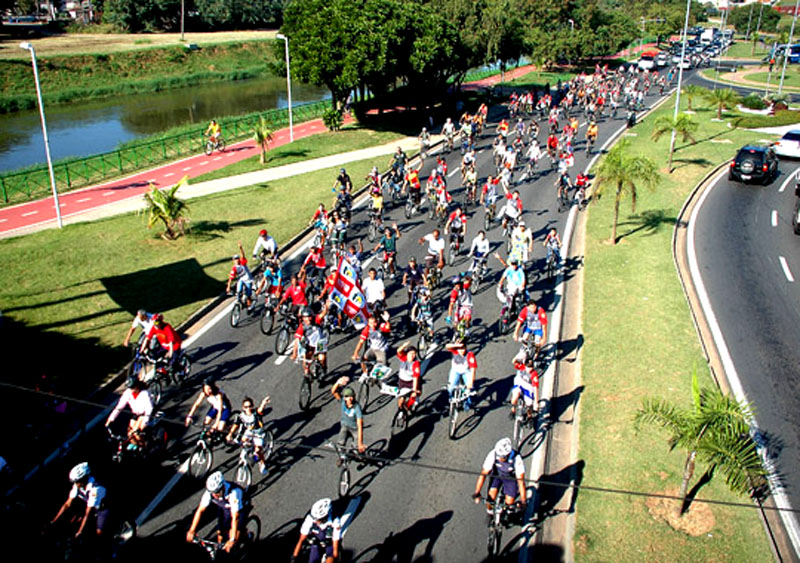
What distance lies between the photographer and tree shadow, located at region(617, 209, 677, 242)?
23.6m

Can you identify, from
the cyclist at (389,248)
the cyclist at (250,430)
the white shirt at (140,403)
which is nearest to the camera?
the cyclist at (250,430)

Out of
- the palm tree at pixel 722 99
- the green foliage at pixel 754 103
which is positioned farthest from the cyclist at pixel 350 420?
the green foliage at pixel 754 103

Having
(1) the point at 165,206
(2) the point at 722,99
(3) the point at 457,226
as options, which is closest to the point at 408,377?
(3) the point at 457,226

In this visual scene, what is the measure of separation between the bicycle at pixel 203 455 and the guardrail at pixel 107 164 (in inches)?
899

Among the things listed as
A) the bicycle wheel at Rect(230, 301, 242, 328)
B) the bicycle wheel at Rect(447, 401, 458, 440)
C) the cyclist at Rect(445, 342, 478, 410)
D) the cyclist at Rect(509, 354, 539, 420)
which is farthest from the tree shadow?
the bicycle wheel at Rect(230, 301, 242, 328)

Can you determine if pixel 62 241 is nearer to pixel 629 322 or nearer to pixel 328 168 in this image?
pixel 328 168

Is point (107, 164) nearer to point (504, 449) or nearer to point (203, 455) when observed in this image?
point (203, 455)

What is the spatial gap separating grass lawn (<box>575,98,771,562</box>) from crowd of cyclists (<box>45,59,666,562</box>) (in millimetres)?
1403

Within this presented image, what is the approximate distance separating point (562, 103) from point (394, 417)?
44.2 m

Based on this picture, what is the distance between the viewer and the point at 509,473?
985 centimetres

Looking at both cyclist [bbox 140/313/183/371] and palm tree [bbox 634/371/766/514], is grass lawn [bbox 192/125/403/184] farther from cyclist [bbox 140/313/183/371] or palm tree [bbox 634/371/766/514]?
palm tree [bbox 634/371/766/514]

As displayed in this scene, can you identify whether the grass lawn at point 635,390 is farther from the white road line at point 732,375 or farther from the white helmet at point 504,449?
the white helmet at point 504,449

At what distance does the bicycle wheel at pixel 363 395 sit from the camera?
1347 cm

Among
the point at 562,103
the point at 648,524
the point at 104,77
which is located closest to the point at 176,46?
the point at 104,77
